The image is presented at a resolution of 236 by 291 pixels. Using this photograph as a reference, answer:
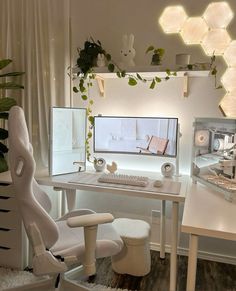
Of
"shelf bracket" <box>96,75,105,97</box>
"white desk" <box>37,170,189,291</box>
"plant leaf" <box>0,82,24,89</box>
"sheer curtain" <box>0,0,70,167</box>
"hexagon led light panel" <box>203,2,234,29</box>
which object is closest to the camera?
"white desk" <box>37,170,189,291</box>

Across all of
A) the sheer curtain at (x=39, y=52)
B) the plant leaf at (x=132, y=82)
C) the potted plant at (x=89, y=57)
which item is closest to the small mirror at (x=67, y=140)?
the sheer curtain at (x=39, y=52)

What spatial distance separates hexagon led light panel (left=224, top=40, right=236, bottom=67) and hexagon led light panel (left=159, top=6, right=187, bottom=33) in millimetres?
403

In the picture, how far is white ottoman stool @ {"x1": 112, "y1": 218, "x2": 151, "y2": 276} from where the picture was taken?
1816 mm

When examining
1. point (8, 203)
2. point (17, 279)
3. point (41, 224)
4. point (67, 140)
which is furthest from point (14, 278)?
point (67, 140)

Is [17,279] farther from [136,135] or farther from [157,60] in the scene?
[157,60]

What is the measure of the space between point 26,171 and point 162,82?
1.45 metres

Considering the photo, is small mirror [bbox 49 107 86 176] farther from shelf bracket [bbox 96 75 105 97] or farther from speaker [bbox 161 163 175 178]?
speaker [bbox 161 163 175 178]

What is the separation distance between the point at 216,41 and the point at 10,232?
2.00 meters

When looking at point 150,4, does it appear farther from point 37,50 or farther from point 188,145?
point 188,145

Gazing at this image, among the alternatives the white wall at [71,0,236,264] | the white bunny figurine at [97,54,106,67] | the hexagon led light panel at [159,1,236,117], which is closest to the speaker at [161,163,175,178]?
the white wall at [71,0,236,264]

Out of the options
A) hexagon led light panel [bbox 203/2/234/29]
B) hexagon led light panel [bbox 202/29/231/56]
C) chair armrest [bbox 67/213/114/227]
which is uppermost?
hexagon led light panel [bbox 203/2/234/29]

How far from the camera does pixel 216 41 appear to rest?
1.89m

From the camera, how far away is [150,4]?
6.80ft

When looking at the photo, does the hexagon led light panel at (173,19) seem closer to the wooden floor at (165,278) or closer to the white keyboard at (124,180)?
the white keyboard at (124,180)
